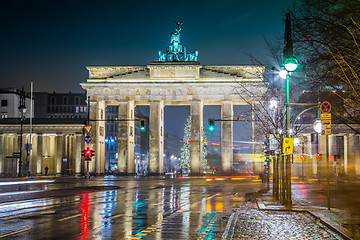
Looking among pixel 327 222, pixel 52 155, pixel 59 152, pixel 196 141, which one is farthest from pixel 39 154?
pixel 327 222

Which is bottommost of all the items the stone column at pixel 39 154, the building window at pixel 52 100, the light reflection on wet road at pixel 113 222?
the light reflection on wet road at pixel 113 222

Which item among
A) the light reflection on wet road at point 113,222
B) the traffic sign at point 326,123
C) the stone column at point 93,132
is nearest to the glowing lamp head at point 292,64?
the traffic sign at point 326,123

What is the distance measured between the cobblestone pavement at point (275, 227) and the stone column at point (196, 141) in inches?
2085

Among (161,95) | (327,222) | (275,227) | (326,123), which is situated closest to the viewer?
(275,227)

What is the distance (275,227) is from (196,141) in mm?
57353

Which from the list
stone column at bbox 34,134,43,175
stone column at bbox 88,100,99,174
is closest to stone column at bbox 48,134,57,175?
stone column at bbox 34,134,43,175

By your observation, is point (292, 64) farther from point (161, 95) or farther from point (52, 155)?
point (52, 155)

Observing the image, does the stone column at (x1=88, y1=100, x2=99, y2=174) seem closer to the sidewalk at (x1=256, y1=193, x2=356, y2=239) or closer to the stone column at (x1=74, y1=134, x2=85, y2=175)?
the stone column at (x1=74, y1=134, x2=85, y2=175)

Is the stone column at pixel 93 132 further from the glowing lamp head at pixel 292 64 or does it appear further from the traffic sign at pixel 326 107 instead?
the traffic sign at pixel 326 107

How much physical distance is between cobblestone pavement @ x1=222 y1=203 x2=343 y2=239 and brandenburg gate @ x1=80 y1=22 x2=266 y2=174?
54.2 m

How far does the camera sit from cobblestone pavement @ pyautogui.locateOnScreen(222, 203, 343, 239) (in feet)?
40.1

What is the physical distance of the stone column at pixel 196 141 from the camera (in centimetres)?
7125

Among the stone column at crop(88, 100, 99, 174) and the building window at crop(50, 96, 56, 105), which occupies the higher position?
the building window at crop(50, 96, 56, 105)

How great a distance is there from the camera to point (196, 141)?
2808 inches
